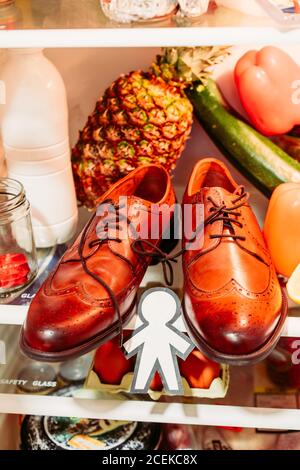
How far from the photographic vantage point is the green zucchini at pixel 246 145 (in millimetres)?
1030

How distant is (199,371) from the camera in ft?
3.01

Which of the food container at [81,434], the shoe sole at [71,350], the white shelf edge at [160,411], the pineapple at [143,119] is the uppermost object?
the pineapple at [143,119]

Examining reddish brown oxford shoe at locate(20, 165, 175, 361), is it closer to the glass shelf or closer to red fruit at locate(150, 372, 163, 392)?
red fruit at locate(150, 372, 163, 392)

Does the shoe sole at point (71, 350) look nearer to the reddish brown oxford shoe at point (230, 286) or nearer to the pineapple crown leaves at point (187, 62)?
the reddish brown oxford shoe at point (230, 286)

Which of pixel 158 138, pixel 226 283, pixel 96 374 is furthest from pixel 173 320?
pixel 158 138

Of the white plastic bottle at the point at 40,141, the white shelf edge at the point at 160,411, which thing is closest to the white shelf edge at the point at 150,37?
the white plastic bottle at the point at 40,141

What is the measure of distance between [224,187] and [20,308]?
16.9 inches

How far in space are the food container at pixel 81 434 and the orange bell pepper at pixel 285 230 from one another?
476 millimetres

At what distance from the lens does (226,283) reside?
76 cm

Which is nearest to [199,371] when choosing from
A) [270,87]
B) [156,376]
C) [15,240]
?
[156,376]

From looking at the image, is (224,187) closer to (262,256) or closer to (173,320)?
(262,256)

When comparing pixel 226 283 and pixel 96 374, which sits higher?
pixel 226 283

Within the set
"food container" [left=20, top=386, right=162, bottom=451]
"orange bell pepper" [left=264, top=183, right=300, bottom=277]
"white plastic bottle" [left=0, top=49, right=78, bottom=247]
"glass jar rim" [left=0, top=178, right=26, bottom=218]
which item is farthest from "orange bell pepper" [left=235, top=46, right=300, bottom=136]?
"food container" [left=20, top=386, right=162, bottom=451]

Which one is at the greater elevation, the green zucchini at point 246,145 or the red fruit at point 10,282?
the green zucchini at point 246,145
